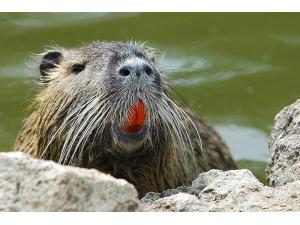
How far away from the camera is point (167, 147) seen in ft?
23.8

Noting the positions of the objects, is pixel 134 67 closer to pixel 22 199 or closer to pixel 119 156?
pixel 119 156

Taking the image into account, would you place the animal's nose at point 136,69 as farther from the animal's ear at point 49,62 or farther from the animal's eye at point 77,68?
the animal's ear at point 49,62

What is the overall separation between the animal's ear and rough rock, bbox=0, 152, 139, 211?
336 centimetres

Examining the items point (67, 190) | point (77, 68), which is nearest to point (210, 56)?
point (77, 68)

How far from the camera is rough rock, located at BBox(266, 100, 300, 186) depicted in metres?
6.41

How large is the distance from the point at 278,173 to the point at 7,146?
180 inches

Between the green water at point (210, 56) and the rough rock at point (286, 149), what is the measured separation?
13.0 ft

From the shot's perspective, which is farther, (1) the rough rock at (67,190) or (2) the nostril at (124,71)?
(2) the nostril at (124,71)

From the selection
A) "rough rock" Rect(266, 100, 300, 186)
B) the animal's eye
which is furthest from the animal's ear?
"rough rock" Rect(266, 100, 300, 186)

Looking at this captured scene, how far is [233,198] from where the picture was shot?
221 inches

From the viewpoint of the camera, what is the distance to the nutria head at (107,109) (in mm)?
6703

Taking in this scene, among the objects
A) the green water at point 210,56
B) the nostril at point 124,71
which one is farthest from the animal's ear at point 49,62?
the green water at point 210,56

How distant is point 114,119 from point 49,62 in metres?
1.52

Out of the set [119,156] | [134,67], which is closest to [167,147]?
[119,156]
